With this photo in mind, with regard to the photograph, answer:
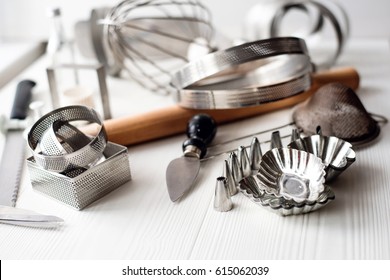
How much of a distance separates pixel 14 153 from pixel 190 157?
201 millimetres

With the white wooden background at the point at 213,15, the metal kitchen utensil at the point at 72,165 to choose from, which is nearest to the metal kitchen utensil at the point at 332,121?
the metal kitchen utensil at the point at 72,165

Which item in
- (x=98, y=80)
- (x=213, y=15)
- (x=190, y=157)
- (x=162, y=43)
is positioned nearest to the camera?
(x=190, y=157)

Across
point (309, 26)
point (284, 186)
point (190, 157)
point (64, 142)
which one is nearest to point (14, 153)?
point (64, 142)

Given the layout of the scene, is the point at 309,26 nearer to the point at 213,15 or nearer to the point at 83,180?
the point at 213,15

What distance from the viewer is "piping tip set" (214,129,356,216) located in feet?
1.46

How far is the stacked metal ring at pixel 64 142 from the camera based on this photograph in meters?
0.47

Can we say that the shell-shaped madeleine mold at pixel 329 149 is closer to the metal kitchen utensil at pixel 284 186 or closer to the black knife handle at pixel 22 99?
the metal kitchen utensil at pixel 284 186

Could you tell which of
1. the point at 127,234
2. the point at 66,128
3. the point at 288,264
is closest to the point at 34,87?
the point at 66,128

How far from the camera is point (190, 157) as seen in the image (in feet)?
1.78

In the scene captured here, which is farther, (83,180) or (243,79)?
(243,79)

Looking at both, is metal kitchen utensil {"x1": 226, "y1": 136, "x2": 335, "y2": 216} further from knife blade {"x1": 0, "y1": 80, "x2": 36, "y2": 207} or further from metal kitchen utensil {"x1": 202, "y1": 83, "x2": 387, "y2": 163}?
knife blade {"x1": 0, "y1": 80, "x2": 36, "y2": 207}

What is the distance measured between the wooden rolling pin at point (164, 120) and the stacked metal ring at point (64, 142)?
0.05m

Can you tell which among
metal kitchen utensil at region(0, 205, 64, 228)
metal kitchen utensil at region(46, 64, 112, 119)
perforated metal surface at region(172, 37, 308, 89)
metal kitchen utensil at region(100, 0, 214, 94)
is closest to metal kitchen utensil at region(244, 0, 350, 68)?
metal kitchen utensil at region(100, 0, 214, 94)

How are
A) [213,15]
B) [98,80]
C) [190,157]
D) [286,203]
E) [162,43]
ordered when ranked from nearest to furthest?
[286,203] < [190,157] < [98,80] < [162,43] < [213,15]
